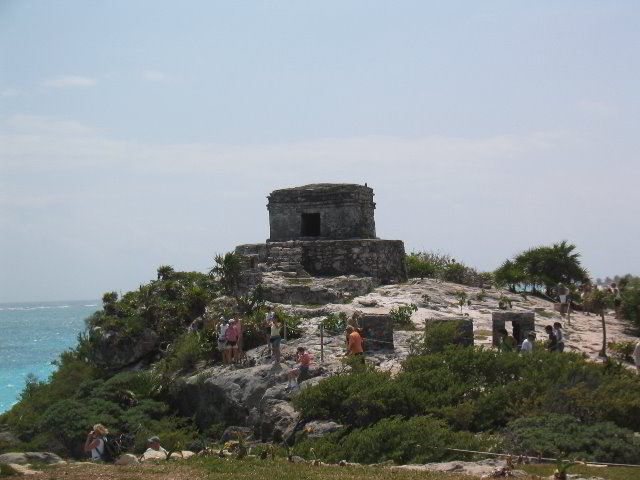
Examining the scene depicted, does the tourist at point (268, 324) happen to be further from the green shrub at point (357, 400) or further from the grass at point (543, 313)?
the grass at point (543, 313)

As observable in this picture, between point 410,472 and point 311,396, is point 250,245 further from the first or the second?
point 410,472

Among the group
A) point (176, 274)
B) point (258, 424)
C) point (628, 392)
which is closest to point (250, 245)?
point (176, 274)

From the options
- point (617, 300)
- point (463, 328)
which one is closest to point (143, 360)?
point (463, 328)

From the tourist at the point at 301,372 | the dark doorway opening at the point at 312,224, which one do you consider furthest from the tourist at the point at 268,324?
the dark doorway opening at the point at 312,224

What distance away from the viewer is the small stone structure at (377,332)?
19531 millimetres

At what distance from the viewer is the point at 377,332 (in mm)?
19547

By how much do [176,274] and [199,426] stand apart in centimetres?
816

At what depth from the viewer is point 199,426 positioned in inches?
773

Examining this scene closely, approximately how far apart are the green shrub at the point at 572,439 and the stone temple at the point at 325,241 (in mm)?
11573

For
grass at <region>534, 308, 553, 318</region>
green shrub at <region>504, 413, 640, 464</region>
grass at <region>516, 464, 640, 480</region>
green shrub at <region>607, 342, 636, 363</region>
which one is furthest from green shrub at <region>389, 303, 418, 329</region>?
grass at <region>516, 464, 640, 480</region>

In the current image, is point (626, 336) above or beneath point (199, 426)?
above

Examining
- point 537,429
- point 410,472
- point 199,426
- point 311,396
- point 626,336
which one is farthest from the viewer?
point 626,336

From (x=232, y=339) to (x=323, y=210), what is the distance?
871 centimetres

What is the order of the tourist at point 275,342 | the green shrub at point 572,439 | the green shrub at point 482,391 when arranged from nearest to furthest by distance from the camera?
the green shrub at point 572,439 < the green shrub at point 482,391 < the tourist at point 275,342
